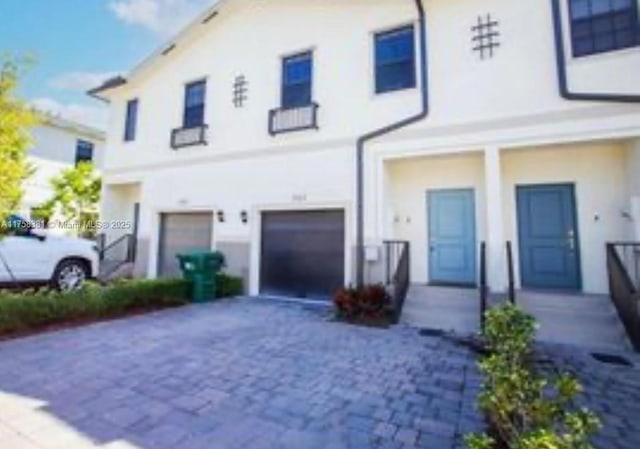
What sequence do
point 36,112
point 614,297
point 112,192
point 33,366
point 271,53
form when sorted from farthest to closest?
point 112,192, point 271,53, point 36,112, point 614,297, point 33,366

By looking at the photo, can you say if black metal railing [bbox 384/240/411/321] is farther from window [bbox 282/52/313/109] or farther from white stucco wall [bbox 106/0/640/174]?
window [bbox 282/52/313/109]

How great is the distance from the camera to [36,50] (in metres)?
6.77

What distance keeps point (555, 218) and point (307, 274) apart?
5.51 meters

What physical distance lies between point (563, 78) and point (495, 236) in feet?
10.1

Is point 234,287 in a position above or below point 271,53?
below

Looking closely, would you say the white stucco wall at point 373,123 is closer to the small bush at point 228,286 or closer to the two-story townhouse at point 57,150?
the small bush at point 228,286

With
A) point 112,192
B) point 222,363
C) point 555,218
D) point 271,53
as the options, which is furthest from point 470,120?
point 112,192

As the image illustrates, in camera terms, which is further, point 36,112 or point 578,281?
point 578,281

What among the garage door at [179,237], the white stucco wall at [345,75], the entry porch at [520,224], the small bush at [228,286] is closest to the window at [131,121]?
the white stucco wall at [345,75]

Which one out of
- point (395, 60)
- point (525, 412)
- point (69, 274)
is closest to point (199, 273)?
point (69, 274)

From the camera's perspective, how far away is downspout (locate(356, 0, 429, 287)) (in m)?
8.23

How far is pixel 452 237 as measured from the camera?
8.67 metres

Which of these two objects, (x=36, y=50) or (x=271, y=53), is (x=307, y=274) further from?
(x=36, y=50)

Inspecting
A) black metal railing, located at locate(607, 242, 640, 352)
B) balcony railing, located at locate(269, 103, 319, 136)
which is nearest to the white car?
balcony railing, located at locate(269, 103, 319, 136)
